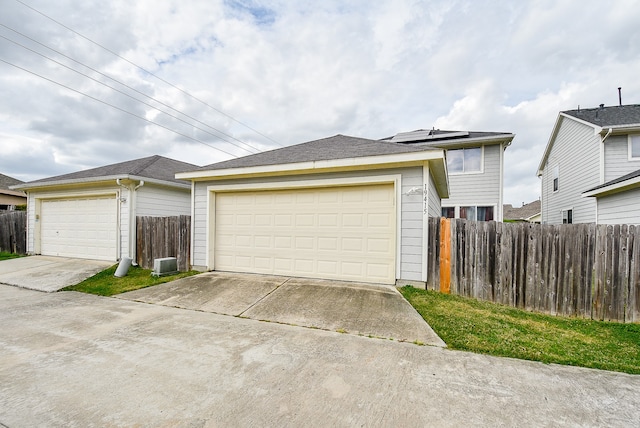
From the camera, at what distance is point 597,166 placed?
9664 millimetres

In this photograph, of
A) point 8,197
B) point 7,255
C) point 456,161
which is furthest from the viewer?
point 8,197

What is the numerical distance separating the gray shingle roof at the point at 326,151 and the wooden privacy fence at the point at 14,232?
9.43m

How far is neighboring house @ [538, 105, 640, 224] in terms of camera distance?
7382mm

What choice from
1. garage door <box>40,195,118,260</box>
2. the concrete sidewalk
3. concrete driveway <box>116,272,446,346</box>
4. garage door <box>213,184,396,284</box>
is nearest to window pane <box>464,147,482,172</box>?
garage door <box>213,184,396,284</box>

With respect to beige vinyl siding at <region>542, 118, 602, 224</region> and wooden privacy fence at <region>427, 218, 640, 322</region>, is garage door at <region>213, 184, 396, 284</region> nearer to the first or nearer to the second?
wooden privacy fence at <region>427, 218, 640, 322</region>

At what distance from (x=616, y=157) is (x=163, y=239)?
50.3ft

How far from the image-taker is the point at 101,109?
12555mm

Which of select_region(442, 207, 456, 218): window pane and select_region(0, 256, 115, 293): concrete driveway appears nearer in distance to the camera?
select_region(0, 256, 115, 293): concrete driveway

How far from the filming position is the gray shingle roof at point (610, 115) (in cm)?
951

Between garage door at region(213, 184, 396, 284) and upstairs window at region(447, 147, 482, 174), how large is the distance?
7767 mm

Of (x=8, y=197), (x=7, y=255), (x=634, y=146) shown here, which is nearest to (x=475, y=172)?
(x=634, y=146)

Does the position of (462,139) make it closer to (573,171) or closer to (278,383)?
(573,171)

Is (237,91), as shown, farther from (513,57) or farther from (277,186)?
(513,57)

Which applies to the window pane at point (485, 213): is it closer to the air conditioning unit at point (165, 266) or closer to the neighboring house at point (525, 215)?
the air conditioning unit at point (165, 266)
